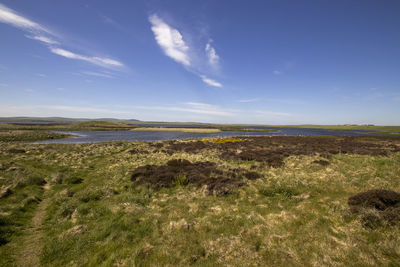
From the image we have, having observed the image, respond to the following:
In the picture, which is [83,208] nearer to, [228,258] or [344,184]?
[228,258]

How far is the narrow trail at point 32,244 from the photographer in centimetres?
507

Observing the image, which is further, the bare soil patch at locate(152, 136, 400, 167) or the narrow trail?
the bare soil patch at locate(152, 136, 400, 167)

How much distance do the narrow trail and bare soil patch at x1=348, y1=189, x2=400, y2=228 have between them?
39.1ft

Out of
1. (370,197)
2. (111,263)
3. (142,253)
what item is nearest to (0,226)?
(111,263)

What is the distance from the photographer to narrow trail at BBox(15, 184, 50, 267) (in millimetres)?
5066

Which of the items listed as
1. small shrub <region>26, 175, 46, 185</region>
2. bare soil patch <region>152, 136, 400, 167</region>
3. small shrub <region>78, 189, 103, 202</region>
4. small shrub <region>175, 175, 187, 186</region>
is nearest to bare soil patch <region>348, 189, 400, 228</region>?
bare soil patch <region>152, 136, 400, 167</region>

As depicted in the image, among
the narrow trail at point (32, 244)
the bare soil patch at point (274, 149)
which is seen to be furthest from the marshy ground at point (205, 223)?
the bare soil patch at point (274, 149)

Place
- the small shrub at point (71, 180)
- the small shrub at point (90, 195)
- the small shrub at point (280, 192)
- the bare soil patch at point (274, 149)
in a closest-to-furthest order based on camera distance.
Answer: the small shrub at point (90, 195) < the small shrub at point (280, 192) < the small shrub at point (71, 180) < the bare soil patch at point (274, 149)

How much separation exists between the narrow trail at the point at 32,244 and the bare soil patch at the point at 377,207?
11930 mm

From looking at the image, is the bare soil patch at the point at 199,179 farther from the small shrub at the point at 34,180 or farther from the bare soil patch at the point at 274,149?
the small shrub at the point at 34,180

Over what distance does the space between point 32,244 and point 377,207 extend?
14466 mm

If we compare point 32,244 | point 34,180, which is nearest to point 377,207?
point 32,244

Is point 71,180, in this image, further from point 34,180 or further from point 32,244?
point 32,244

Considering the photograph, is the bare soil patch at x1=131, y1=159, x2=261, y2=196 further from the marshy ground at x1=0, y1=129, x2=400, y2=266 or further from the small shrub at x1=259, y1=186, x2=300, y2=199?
the small shrub at x1=259, y1=186, x2=300, y2=199
